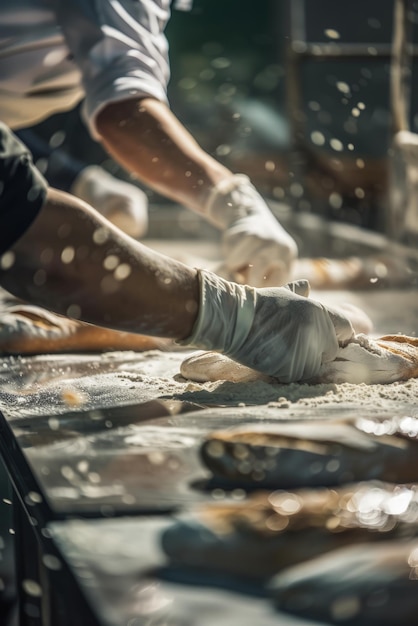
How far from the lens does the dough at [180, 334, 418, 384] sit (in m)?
1.34

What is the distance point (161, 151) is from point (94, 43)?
226mm

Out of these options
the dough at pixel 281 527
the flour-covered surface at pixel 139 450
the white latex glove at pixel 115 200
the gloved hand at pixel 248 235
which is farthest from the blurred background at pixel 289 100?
the dough at pixel 281 527

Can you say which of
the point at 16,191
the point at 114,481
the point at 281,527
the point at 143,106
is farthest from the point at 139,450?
the point at 143,106

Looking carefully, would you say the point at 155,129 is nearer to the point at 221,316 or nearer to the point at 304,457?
the point at 221,316

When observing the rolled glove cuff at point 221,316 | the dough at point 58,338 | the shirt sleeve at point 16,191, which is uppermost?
the shirt sleeve at point 16,191

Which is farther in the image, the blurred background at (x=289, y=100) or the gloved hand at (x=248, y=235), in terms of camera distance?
the blurred background at (x=289, y=100)

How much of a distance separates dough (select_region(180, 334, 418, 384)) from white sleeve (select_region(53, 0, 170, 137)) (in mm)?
513

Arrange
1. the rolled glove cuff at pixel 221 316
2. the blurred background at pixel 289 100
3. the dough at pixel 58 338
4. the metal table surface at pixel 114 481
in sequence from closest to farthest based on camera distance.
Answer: the metal table surface at pixel 114 481, the rolled glove cuff at pixel 221 316, the dough at pixel 58 338, the blurred background at pixel 289 100

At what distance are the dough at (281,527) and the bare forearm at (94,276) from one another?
39 cm

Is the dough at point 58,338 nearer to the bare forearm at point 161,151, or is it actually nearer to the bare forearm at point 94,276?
the bare forearm at point 161,151

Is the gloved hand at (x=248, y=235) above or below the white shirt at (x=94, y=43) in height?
below

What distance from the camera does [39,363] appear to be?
5.24 feet

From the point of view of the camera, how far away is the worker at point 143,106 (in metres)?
1.57

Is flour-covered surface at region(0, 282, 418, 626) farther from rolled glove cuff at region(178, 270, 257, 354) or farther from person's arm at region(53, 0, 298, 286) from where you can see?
person's arm at region(53, 0, 298, 286)
